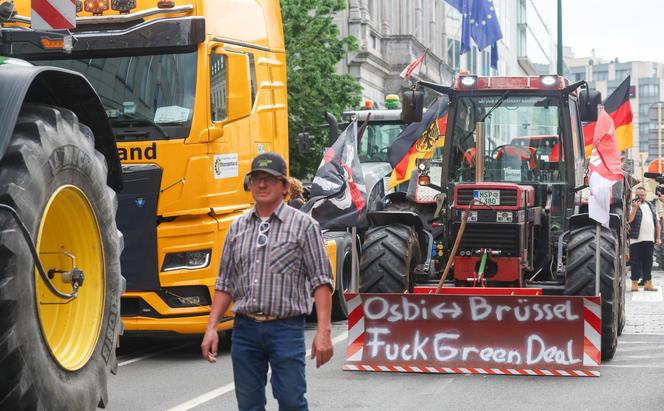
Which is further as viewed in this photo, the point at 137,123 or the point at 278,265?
the point at 137,123

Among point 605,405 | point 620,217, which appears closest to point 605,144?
point 620,217

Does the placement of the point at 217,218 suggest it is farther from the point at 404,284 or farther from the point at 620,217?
the point at 620,217

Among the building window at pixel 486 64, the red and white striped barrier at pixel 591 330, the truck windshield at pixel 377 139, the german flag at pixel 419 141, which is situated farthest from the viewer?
the building window at pixel 486 64

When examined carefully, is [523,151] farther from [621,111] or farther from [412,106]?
[621,111]

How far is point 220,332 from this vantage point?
43.4 ft

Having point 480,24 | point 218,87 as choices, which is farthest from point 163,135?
point 480,24

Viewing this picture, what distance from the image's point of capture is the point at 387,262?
1187 centimetres

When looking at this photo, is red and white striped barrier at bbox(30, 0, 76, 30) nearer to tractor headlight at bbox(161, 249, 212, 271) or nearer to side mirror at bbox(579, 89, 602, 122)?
tractor headlight at bbox(161, 249, 212, 271)

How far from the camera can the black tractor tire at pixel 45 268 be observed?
5520mm

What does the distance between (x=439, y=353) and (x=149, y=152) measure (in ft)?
10.1

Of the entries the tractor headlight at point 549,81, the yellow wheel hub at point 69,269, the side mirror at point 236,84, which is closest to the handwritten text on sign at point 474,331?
the side mirror at point 236,84

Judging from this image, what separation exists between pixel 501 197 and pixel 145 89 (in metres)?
3.36

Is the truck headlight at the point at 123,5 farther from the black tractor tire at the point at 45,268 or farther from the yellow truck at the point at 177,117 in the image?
the black tractor tire at the point at 45,268

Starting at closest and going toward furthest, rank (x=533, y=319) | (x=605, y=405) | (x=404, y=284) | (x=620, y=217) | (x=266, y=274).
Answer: (x=266, y=274), (x=605, y=405), (x=533, y=319), (x=404, y=284), (x=620, y=217)
